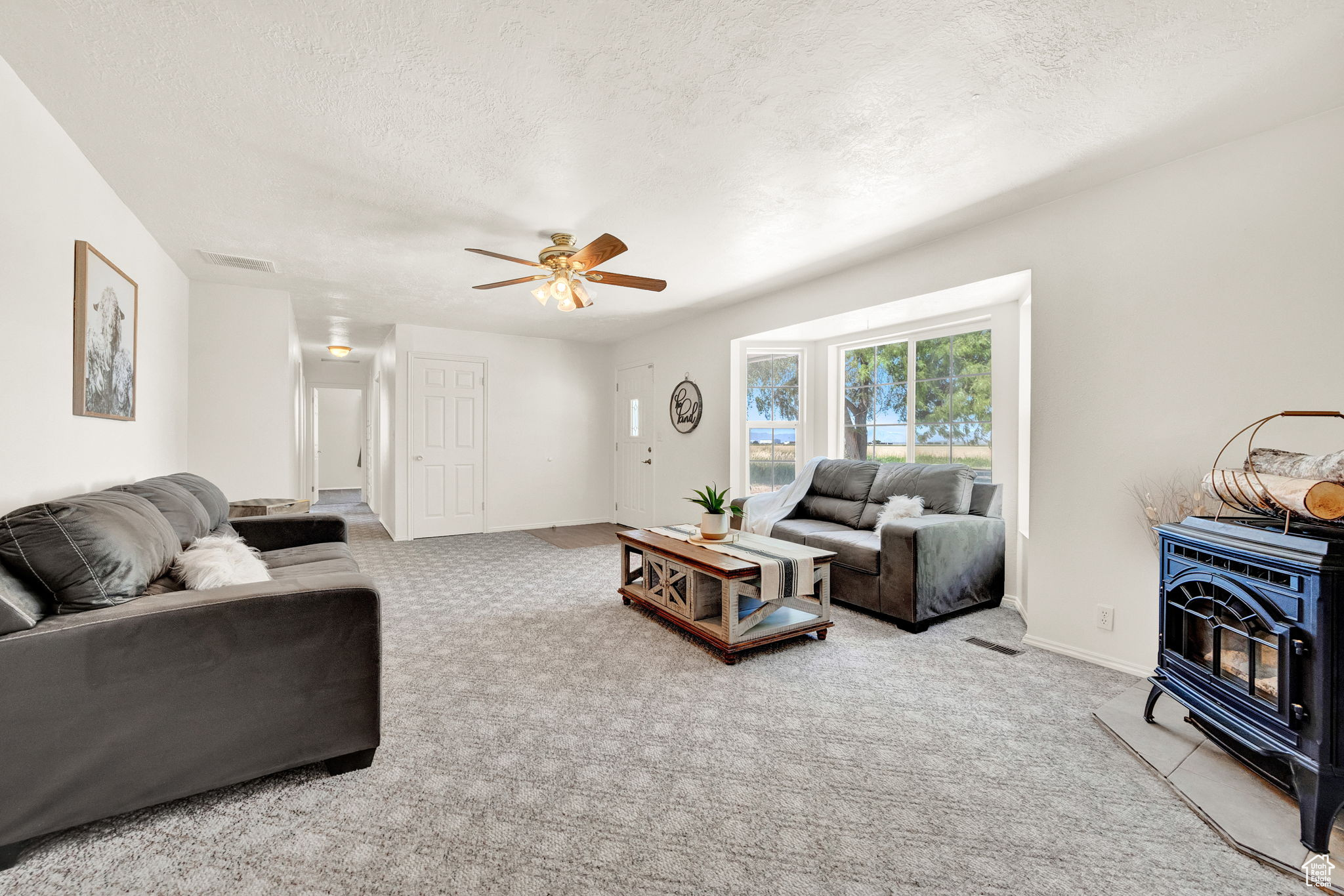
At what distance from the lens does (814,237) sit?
349 centimetres

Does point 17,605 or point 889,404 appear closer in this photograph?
point 17,605

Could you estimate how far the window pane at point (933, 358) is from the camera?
429cm

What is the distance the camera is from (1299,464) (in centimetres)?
169

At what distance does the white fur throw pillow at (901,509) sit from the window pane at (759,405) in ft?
5.90

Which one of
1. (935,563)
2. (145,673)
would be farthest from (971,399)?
(145,673)

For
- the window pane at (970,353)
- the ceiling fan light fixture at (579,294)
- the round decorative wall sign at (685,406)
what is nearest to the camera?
the ceiling fan light fixture at (579,294)

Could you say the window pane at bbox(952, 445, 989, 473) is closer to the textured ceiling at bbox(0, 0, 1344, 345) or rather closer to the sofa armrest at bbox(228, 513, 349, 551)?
the textured ceiling at bbox(0, 0, 1344, 345)

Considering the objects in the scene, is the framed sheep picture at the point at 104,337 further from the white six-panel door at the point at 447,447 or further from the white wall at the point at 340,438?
the white wall at the point at 340,438

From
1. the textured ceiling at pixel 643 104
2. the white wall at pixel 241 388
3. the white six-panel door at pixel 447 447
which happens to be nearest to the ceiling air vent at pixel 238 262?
the textured ceiling at pixel 643 104

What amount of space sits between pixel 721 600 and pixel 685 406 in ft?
10.1

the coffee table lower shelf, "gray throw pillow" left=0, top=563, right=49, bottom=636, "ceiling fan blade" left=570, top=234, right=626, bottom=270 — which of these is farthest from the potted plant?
"gray throw pillow" left=0, top=563, right=49, bottom=636

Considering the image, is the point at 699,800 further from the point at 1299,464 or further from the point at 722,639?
the point at 1299,464

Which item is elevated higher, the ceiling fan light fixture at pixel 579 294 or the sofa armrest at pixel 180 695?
the ceiling fan light fixture at pixel 579 294

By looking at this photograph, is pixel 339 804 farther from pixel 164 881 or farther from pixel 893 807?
pixel 893 807
